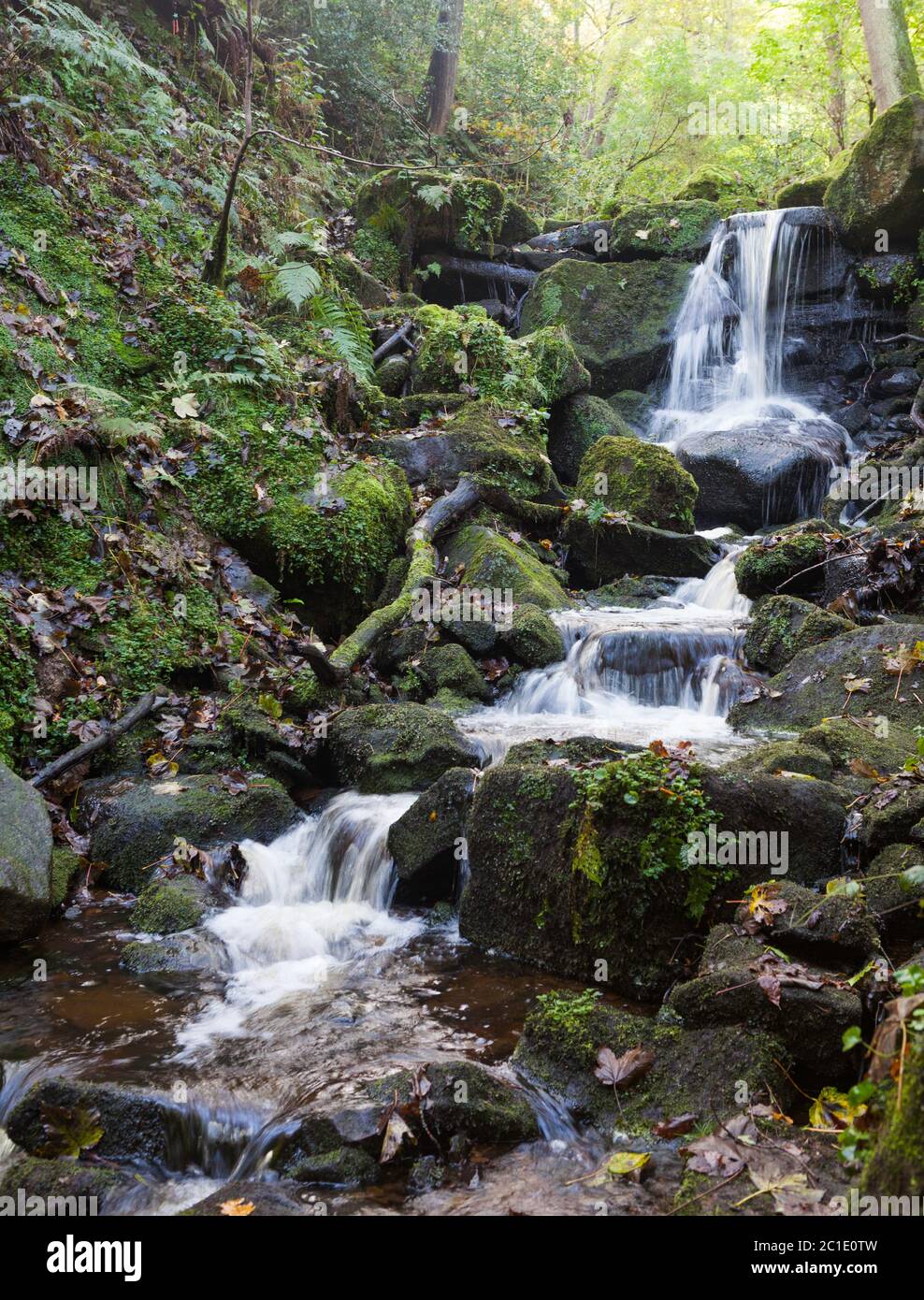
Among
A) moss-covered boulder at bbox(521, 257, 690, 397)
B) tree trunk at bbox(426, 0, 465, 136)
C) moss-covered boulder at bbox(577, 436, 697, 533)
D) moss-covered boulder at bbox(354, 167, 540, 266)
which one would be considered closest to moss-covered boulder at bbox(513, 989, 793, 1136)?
moss-covered boulder at bbox(577, 436, 697, 533)

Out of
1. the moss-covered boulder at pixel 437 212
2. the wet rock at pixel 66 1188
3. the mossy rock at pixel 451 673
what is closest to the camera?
the wet rock at pixel 66 1188

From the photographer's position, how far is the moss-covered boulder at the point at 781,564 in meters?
8.98

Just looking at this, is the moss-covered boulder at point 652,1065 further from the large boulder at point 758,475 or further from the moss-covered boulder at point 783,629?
the large boulder at point 758,475

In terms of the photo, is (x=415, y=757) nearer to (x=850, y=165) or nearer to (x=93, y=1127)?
(x=93, y=1127)

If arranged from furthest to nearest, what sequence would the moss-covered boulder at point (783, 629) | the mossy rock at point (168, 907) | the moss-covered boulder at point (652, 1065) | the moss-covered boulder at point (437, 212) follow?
the moss-covered boulder at point (437, 212) → the moss-covered boulder at point (783, 629) → the mossy rock at point (168, 907) → the moss-covered boulder at point (652, 1065)

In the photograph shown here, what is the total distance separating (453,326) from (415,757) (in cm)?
799

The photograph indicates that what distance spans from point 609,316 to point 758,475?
5165 mm

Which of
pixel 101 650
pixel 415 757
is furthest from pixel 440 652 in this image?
pixel 101 650

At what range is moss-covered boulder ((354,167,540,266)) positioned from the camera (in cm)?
1554

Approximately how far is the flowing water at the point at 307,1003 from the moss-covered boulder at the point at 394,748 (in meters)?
0.19

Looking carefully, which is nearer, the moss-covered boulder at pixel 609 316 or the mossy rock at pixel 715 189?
the moss-covered boulder at pixel 609 316

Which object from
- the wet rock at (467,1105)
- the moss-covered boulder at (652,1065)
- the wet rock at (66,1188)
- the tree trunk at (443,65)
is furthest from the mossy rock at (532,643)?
the tree trunk at (443,65)

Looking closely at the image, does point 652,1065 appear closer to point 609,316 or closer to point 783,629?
point 783,629

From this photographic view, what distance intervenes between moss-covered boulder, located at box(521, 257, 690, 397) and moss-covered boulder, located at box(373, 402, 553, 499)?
5074mm
